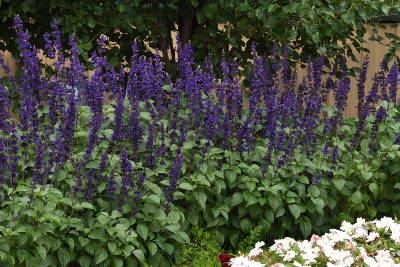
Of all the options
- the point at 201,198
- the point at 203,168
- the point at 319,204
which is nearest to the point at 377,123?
the point at 319,204

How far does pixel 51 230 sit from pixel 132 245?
549 mm

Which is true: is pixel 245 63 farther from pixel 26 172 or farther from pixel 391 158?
pixel 26 172

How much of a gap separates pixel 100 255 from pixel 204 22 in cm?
348

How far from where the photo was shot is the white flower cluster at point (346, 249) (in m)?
3.51

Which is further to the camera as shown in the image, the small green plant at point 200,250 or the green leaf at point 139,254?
the small green plant at point 200,250

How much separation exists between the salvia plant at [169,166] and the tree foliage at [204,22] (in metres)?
0.60

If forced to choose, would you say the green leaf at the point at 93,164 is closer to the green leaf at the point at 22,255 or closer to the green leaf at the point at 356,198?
the green leaf at the point at 22,255

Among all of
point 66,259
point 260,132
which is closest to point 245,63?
point 260,132

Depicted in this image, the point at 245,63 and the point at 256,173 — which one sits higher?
the point at 245,63

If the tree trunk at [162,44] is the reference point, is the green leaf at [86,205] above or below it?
below

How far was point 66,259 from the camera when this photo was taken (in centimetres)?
429

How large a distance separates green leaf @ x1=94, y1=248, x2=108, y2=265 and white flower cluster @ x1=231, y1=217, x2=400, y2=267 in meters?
0.97

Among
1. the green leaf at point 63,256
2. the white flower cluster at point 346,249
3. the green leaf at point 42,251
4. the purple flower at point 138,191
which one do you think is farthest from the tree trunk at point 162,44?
the white flower cluster at point 346,249

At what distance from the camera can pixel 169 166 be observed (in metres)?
4.96
